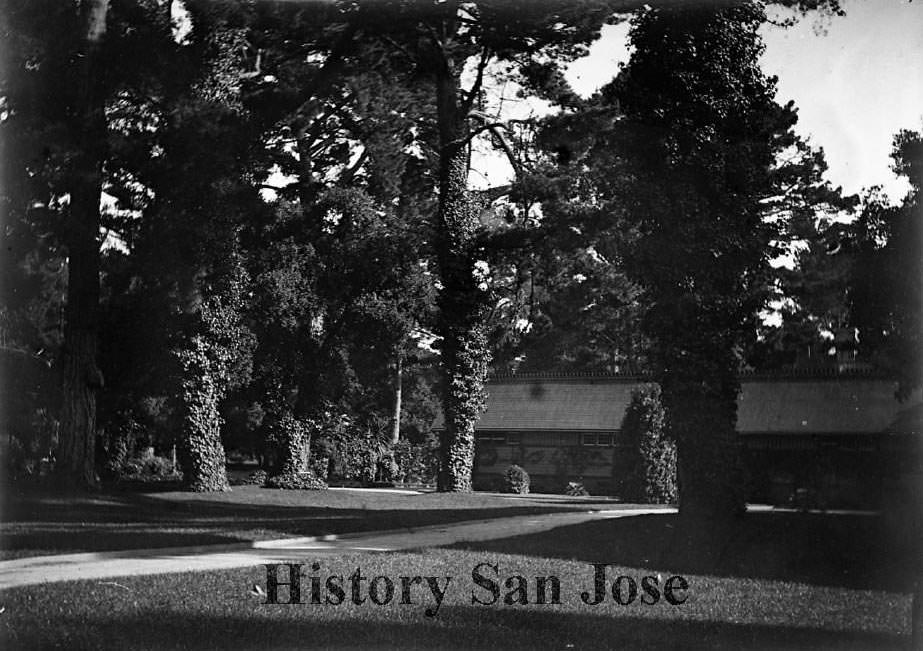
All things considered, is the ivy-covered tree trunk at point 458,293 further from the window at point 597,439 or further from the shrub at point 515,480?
the window at point 597,439

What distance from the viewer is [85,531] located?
567 inches

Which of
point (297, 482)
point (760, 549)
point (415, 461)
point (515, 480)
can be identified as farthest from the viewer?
point (415, 461)

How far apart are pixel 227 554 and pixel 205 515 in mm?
6237

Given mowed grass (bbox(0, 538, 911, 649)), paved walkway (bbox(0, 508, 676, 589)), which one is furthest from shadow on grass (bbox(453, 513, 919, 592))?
paved walkway (bbox(0, 508, 676, 589))

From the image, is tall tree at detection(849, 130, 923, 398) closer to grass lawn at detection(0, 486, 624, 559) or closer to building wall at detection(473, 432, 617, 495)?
grass lawn at detection(0, 486, 624, 559)

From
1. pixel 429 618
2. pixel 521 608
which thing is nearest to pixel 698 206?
pixel 521 608

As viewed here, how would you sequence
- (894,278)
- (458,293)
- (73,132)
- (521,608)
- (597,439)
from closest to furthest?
1. (521,608)
2. (894,278)
3. (458,293)
4. (73,132)
5. (597,439)

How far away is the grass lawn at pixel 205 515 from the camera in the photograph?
1341 cm

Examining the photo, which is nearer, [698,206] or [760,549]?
[760,549]

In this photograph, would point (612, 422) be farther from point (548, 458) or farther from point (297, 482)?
point (297, 482)

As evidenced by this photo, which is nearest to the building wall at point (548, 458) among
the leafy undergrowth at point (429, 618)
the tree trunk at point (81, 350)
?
the tree trunk at point (81, 350)

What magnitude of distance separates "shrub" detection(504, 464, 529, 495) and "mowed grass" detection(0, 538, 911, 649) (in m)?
17.0

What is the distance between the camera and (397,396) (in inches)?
1235

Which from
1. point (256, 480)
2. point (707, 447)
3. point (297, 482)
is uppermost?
point (707, 447)
